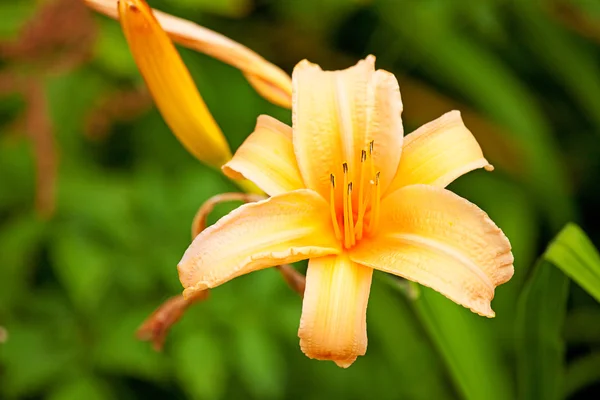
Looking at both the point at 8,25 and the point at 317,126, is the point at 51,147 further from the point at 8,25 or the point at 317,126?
the point at 317,126

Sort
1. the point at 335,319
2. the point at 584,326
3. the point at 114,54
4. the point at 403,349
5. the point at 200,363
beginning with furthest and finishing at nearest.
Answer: the point at 584,326 → the point at 403,349 → the point at 114,54 → the point at 200,363 → the point at 335,319

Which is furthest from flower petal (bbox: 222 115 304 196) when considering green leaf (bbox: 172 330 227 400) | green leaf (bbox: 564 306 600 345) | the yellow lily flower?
green leaf (bbox: 564 306 600 345)

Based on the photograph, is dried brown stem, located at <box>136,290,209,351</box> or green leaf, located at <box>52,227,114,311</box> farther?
green leaf, located at <box>52,227,114,311</box>

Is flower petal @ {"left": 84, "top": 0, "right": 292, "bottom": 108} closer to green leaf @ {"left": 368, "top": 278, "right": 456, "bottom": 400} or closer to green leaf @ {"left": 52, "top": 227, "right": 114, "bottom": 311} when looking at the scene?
green leaf @ {"left": 52, "top": 227, "right": 114, "bottom": 311}

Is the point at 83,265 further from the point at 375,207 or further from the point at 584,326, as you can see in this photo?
the point at 584,326

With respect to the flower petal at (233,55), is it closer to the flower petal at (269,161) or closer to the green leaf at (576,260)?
the flower petal at (269,161)

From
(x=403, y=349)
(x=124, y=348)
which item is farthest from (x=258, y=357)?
(x=403, y=349)

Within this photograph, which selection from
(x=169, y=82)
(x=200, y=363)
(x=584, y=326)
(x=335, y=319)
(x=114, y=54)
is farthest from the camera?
(x=584, y=326)
